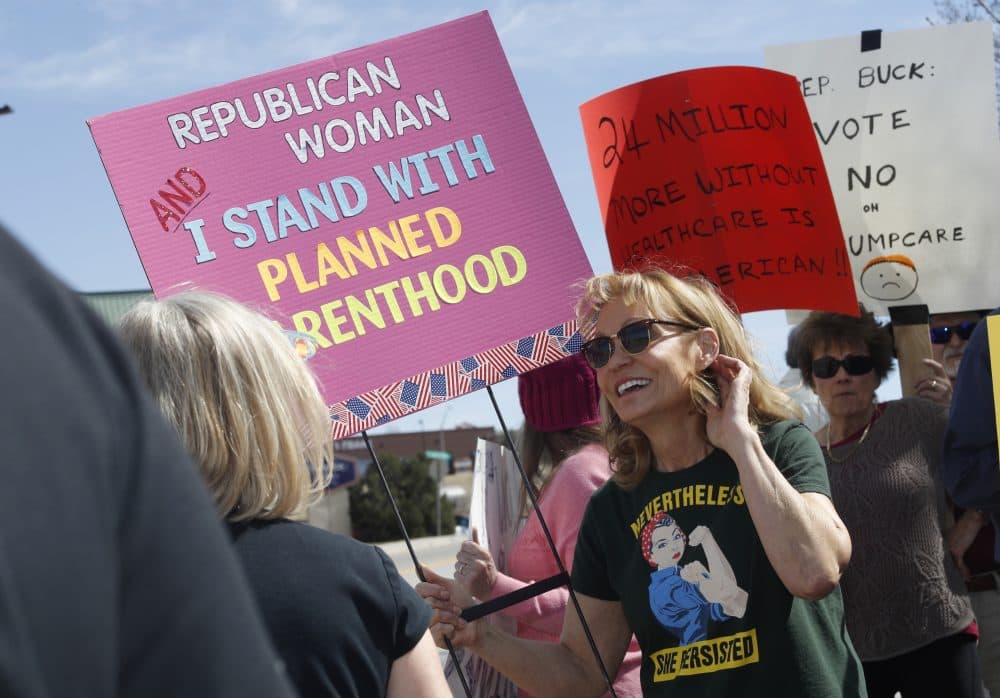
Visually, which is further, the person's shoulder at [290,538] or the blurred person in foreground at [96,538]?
the person's shoulder at [290,538]

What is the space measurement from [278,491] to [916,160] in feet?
10.8

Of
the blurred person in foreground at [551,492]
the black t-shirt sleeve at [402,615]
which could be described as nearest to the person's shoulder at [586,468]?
the blurred person in foreground at [551,492]

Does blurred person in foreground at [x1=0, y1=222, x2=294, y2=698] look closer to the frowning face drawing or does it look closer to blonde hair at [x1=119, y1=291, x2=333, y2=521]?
blonde hair at [x1=119, y1=291, x2=333, y2=521]

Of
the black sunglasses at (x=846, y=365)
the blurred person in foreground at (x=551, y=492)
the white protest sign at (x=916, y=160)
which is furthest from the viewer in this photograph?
the white protest sign at (x=916, y=160)

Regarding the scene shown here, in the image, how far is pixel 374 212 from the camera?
3014mm

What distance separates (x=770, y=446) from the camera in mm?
2793

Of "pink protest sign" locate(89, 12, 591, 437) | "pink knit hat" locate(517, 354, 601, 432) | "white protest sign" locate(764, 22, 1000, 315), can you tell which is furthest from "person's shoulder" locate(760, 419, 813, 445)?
"white protest sign" locate(764, 22, 1000, 315)

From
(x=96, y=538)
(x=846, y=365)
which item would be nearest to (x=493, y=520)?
(x=846, y=365)

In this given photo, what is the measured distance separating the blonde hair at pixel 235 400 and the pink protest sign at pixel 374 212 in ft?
3.09

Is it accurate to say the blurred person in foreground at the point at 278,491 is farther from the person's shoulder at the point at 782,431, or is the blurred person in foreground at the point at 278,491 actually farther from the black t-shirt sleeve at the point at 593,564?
the person's shoulder at the point at 782,431

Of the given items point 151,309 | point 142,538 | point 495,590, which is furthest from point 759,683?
point 142,538

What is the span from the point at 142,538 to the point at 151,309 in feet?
4.23

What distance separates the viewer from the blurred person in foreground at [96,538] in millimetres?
574

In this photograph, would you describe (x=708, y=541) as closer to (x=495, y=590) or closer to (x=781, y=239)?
(x=495, y=590)
